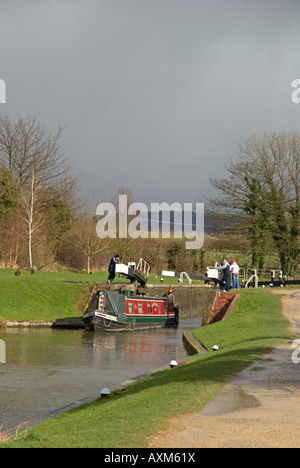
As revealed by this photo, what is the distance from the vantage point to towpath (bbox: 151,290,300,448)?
763 cm

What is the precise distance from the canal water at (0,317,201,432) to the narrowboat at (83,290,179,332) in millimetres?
864

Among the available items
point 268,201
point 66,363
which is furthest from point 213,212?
point 66,363

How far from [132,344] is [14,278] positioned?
1417 cm

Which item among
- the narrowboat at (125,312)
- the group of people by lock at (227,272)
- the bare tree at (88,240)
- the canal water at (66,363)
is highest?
the bare tree at (88,240)

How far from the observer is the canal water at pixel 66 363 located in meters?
14.6

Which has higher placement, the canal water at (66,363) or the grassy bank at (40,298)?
the grassy bank at (40,298)

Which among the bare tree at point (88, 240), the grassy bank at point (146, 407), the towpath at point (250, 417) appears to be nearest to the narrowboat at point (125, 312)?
the grassy bank at point (146, 407)

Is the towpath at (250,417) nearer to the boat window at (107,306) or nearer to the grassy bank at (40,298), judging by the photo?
the boat window at (107,306)

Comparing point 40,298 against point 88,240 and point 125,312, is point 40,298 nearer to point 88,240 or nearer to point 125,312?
point 125,312

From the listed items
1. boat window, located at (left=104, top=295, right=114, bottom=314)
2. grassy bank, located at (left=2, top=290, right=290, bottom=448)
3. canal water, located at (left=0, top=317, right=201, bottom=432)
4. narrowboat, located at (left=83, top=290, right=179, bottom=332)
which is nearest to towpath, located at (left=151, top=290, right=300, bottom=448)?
grassy bank, located at (left=2, top=290, right=290, bottom=448)

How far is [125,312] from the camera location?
35.8 m

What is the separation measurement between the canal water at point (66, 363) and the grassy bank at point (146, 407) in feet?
6.38

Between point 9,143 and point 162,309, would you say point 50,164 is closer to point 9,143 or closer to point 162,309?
point 9,143

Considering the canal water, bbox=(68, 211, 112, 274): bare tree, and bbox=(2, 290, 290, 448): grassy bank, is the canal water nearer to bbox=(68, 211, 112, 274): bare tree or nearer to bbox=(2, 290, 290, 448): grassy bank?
bbox=(2, 290, 290, 448): grassy bank
